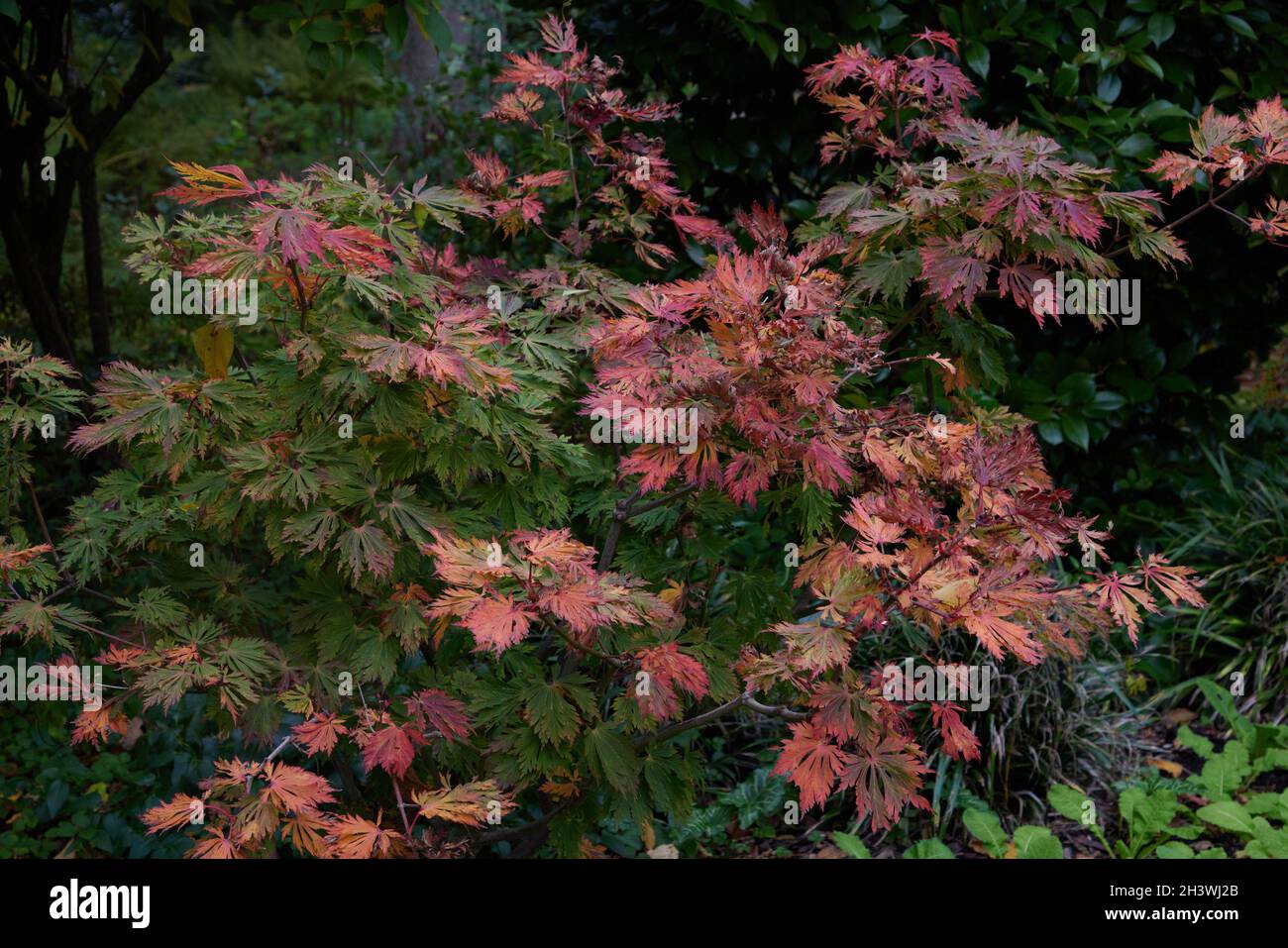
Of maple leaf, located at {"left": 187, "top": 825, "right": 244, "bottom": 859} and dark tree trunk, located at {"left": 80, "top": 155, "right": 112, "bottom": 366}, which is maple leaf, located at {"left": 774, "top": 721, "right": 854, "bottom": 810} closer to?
maple leaf, located at {"left": 187, "top": 825, "right": 244, "bottom": 859}

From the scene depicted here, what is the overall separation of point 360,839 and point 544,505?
879 millimetres

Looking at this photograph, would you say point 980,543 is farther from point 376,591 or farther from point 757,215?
point 376,591

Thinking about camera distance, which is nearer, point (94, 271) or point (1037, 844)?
point (1037, 844)

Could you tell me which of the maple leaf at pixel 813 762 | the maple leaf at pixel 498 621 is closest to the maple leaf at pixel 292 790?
the maple leaf at pixel 498 621

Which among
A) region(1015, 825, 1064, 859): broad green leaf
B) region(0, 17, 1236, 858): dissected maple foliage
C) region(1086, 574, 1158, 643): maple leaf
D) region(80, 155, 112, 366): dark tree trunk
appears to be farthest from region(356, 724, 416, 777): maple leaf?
region(80, 155, 112, 366): dark tree trunk

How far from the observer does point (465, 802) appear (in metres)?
2.33

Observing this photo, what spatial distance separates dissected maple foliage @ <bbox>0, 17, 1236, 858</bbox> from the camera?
2.28 metres

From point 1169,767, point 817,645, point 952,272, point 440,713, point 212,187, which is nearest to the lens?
point 817,645

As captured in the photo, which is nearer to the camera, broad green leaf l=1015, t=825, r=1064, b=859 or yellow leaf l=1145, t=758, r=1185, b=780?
broad green leaf l=1015, t=825, r=1064, b=859

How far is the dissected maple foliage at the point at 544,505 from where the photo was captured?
7.48ft

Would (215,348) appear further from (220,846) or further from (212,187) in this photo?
(220,846)

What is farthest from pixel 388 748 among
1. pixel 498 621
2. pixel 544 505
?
pixel 544 505

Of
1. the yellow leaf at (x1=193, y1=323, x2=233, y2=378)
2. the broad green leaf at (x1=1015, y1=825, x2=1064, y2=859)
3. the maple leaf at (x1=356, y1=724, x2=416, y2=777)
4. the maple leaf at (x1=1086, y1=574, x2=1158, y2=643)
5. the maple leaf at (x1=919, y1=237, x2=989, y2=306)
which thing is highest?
the maple leaf at (x1=919, y1=237, x2=989, y2=306)

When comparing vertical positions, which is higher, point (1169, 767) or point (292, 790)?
point (292, 790)
